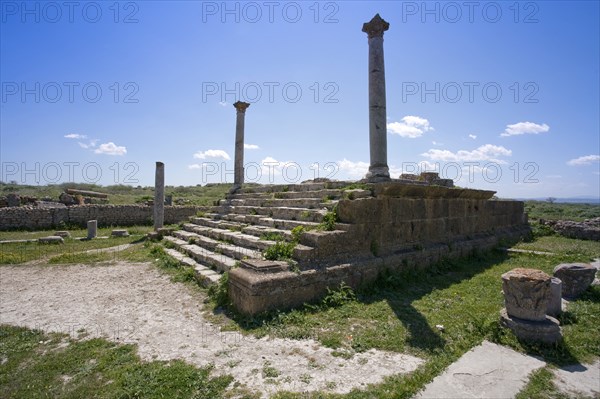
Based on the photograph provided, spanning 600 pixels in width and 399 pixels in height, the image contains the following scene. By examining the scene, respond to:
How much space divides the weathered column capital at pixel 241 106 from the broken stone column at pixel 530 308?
40.9ft

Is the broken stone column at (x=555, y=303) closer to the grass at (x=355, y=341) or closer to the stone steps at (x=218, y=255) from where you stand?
the grass at (x=355, y=341)

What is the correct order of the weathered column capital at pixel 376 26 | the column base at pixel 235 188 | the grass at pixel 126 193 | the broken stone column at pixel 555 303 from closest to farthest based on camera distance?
1. the broken stone column at pixel 555 303
2. the weathered column capital at pixel 376 26
3. the column base at pixel 235 188
4. the grass at pixel 126 193

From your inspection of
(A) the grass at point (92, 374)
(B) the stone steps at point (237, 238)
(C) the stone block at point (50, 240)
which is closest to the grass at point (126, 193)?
(C) the stone block at point (50, 240)

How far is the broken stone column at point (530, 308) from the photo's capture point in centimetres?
396

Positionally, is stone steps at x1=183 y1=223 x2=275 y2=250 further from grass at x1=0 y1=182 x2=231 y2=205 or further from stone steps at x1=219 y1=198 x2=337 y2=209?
grass at x1=0 y1=182 x2=231 y2=205

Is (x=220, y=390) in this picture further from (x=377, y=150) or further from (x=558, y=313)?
(x=377, y=150)

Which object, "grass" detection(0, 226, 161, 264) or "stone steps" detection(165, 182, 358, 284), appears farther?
"grass" detection(0, 226, 161, 264)

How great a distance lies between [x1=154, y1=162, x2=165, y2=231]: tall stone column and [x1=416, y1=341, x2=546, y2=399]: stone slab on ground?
13874 mm

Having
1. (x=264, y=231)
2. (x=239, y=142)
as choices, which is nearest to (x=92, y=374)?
Answer: (x=264, y=231)

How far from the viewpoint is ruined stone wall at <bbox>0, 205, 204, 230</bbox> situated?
1544cm

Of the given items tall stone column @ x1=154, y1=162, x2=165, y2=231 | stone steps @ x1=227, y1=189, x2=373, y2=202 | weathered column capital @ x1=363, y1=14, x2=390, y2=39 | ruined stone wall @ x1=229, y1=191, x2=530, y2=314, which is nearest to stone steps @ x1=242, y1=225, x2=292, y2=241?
ruined stone wall @ x1=229, y1=191, x2=530, y2=314

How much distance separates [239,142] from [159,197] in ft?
15.2

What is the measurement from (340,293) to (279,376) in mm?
2351

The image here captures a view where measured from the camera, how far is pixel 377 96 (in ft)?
27.7
